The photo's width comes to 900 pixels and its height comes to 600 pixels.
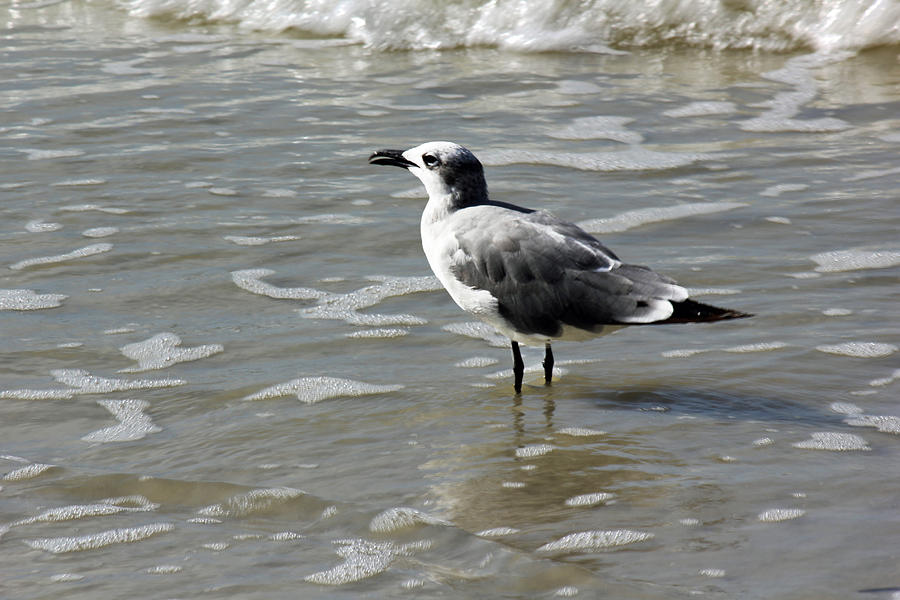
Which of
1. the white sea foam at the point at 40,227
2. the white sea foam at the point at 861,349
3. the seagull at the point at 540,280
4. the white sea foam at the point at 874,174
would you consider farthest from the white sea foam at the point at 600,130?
the seagull at the point at 540,280

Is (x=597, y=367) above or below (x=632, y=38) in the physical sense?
below

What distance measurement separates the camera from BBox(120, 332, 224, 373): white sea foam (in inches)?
194

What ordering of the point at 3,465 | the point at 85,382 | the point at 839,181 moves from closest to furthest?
the point at 3,465
the point at 85,382
the point at 839,181

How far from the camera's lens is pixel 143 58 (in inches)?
445

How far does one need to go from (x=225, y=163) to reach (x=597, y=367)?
12.4 feet

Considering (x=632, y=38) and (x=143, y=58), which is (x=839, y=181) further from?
(x=143, y=58)

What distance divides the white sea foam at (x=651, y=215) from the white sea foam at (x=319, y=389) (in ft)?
7.20

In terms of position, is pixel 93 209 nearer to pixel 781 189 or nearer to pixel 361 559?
pixel 781 189

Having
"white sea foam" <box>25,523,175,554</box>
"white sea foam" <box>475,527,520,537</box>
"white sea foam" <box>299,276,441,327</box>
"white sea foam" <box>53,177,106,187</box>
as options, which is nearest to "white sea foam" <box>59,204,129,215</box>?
"white sea foam" <box>53,177,106,187</box>

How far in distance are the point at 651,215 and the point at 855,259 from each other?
1266mm

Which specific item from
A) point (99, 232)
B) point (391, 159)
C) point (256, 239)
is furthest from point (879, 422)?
point (99, 232)

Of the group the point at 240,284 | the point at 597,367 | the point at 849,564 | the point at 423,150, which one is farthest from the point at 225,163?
Answer: the point at 849,564

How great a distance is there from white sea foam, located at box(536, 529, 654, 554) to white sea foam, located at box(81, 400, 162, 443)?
5.65ft

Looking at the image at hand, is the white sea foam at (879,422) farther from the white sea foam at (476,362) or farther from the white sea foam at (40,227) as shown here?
the white sea foam at (40,227)
